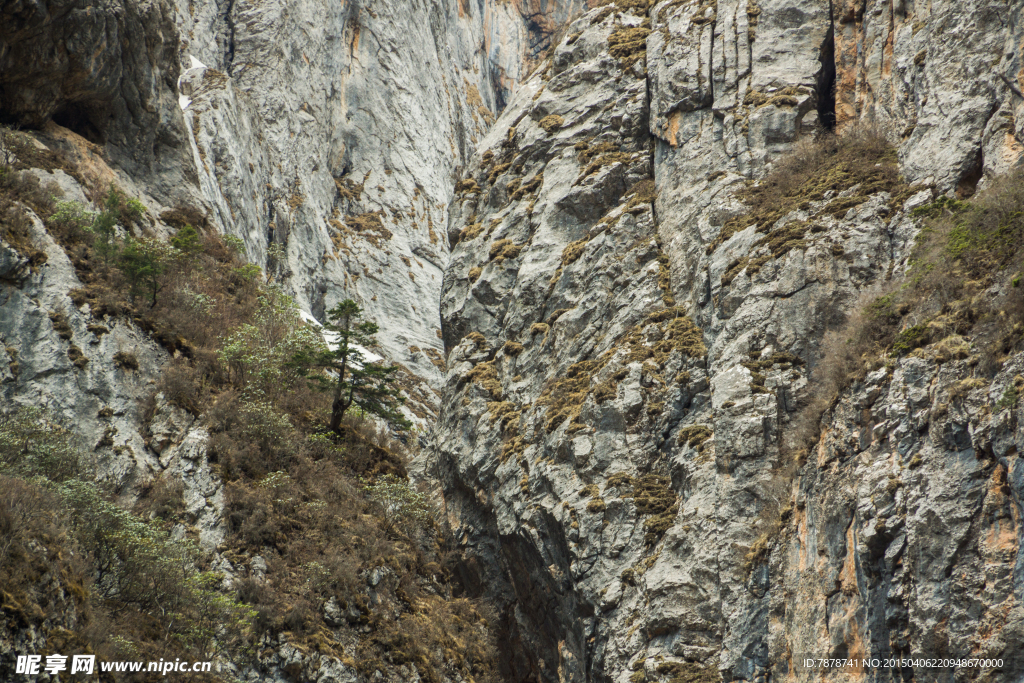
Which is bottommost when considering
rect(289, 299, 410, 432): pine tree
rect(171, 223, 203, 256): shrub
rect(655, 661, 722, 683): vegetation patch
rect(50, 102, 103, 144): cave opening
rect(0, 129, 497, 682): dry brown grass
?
rect(655, 661, 722, 683): vegetation patch

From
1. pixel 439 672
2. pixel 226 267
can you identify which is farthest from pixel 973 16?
pixel 226 267

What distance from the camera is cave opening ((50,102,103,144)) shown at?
107 feet

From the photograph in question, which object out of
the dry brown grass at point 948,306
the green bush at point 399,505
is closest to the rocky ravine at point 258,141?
the green bush at point 399,505

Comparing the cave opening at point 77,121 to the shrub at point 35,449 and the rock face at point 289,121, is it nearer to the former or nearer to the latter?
the rock face at point 289,121

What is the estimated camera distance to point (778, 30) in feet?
81.9

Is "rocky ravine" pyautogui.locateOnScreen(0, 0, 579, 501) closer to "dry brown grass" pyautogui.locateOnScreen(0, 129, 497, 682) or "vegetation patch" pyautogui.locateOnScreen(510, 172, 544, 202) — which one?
"dry brown grass" pyautogui.locateOnScreen(0, 129, 497, 682)

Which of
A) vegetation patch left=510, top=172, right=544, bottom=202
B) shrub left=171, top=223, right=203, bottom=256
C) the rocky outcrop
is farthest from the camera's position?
the rocky outcrop

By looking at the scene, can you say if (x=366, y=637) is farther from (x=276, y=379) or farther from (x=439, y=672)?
(x=276, y=379)

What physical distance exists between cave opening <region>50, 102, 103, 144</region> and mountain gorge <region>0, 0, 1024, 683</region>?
0.34 metres

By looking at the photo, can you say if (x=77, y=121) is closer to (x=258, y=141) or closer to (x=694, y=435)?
(x=258, y=141)

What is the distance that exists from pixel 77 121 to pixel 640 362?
2846 cm

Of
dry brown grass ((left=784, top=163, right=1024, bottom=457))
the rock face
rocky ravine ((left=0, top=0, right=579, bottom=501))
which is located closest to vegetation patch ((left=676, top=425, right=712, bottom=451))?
dry brown grass ((left=784, top=163, right=1024, bottom=457))

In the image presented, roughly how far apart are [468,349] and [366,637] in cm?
1100

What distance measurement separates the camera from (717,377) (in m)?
18.7
